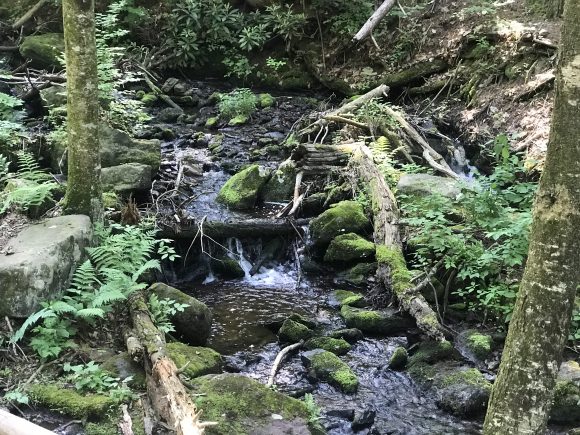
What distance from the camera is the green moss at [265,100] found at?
1505 centimetres

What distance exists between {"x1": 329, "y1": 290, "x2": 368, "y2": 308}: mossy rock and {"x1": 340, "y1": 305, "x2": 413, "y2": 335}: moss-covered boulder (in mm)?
432

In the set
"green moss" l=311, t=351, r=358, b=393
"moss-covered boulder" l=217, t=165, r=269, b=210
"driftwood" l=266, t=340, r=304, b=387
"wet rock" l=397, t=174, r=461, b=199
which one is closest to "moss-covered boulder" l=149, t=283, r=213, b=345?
"driftwood" l=266, t=340, r=304, b=387

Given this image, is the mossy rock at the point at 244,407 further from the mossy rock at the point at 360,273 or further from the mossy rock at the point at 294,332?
the mossy rock at the point at 360,273

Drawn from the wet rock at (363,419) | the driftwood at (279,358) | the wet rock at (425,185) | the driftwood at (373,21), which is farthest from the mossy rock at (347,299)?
the driftwood at (373,21)

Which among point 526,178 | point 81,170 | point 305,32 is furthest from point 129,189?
point 305,32

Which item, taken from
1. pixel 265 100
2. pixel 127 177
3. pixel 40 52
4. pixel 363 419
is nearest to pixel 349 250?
pixel 363 419

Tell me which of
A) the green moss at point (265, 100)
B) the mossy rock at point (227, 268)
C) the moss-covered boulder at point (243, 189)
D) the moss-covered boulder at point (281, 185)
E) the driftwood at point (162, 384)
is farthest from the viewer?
the green moss at point (265, 100)

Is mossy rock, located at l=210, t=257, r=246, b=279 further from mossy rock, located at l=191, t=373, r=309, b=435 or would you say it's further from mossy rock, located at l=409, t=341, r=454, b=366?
mossy rock, located at l=191, t=373, r=309, b=435

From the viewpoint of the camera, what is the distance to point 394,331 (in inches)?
258

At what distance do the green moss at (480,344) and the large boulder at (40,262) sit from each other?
4111 millimetres

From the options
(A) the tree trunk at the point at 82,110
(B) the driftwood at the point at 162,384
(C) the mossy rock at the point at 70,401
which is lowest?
(C) the mossy rock at the point at 70,401

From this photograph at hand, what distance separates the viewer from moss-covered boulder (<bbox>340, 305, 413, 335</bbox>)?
21.5 feet

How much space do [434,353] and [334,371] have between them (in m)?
1.07

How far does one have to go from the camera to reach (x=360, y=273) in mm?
7977
